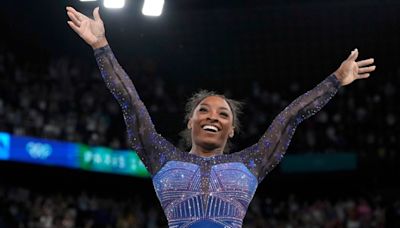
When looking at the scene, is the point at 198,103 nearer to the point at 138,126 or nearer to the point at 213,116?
the point at 213,116

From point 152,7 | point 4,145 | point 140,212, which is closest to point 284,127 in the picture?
point 152,7

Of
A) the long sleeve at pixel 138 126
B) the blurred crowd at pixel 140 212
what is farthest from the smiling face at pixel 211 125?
the blurred crowd at pixel 140 212

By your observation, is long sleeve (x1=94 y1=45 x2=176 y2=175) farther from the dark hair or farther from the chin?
the dark hair

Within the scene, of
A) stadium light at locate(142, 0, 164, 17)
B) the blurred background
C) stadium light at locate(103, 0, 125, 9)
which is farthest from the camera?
the blurred background

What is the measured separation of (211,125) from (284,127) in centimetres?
41

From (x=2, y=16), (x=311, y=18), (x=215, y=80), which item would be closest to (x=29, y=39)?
(x=2, y=16)

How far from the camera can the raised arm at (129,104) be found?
3.56 meters

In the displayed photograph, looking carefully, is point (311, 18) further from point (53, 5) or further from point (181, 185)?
point (181, 185)

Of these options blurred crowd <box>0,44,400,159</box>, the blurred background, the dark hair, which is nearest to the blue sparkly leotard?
the dark hair

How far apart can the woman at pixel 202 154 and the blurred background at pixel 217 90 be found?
8.43 meters

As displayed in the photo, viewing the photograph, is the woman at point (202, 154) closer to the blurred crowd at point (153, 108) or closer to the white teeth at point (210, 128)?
the white teeth at point (210, 128)

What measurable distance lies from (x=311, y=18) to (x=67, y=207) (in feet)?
19.9

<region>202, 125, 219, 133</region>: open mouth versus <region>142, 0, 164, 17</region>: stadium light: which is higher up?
<region>142, 0, 164, 17</region>: stadium light

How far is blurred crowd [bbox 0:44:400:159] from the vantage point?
13.0m
